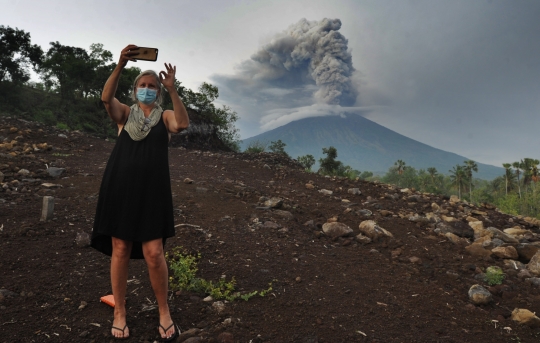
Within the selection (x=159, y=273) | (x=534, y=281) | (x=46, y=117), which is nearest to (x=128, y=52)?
(x=159, y=273)

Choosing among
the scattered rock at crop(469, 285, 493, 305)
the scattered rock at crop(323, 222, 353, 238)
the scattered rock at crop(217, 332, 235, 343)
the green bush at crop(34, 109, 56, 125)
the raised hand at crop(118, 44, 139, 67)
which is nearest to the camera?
the raised hand at crop(118, 44, 139, 67)

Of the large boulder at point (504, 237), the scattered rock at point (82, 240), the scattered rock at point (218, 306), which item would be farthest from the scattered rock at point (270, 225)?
the large boulder at point (504, 237)

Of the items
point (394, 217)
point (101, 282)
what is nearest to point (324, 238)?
point (394, 217)

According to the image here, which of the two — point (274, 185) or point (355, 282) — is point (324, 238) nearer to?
point (355, 282)

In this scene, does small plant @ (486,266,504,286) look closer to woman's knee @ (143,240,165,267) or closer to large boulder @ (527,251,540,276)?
large boulder @ (527,251,540,276)

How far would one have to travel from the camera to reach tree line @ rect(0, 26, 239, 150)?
21234 mm

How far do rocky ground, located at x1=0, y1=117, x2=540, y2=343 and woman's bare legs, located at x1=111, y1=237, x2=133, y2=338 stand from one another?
10 cm

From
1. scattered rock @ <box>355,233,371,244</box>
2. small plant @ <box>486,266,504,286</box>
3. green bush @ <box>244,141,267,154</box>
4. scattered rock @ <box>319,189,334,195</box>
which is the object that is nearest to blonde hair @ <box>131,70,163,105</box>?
scattered rock @ <box>355,233,371,244</box>

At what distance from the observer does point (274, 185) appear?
8320 millimetres

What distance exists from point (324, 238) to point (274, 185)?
3.56 metres

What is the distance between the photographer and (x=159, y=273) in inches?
97.3

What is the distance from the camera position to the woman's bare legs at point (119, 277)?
245 cm

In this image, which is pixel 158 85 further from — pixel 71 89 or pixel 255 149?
pixel 71 89

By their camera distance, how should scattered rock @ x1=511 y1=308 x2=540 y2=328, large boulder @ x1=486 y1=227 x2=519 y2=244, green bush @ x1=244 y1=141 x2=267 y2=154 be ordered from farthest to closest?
green bush @ x1=244 y1=141 x2=267 y2=154 → large boulder @ x1=486 y1=227 x2=519 y2=244 → scattered rock @ x1=511 y1=308 x2=540 y2=328
